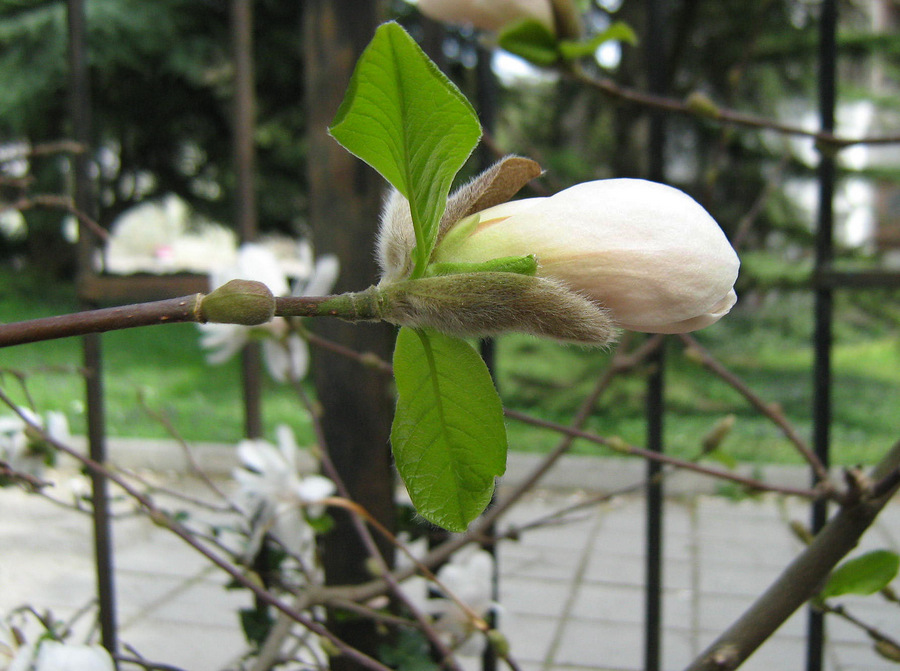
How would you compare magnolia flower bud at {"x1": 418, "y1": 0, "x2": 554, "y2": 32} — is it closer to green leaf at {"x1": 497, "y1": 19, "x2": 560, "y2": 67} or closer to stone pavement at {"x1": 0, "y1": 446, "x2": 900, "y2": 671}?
green leaf at {"x1": 497, "y1": 19, "x2": 560, "y2": 67}

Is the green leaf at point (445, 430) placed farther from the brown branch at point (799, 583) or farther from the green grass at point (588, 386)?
the green grass at point (588, 386)

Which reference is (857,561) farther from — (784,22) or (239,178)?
(784,22)

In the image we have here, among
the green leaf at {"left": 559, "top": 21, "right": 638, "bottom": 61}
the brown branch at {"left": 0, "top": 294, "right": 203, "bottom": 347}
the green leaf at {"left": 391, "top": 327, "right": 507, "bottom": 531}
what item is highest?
the green leaf at {"left": 559, "top": 21, "right": 638, "bottom": 61}

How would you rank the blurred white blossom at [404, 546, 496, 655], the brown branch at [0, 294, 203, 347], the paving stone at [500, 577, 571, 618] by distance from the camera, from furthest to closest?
the paving stone at [500, 577, 571, 618], the blurred white blossom at [404, 546, 496, 655], the brown branch at [0, 294, 203, 347]

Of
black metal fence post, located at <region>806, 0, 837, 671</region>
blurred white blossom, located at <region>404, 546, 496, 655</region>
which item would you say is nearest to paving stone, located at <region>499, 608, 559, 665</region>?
blurred white blossom, located at <region>404, 546, 496, 655</region>

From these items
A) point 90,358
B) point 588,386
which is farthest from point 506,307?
point 588,386

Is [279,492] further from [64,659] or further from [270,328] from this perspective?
[64,659]

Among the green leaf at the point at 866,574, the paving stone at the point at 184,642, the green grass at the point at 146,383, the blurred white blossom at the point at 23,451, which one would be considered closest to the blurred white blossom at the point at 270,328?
the blurred white blossom at the point at 23,451
